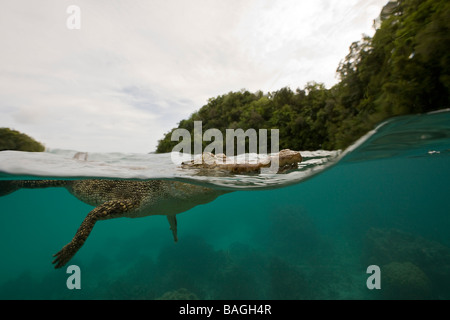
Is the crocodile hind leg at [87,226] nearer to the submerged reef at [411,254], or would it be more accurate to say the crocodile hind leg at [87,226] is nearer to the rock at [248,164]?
the rock at [248,164]

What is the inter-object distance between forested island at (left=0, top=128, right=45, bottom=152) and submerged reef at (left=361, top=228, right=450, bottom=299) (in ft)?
54.9

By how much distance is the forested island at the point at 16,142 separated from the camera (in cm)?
437

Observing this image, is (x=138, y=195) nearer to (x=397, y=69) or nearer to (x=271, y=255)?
(x=397, y=69)

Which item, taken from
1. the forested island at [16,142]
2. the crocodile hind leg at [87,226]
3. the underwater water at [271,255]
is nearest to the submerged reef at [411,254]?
the underwater water at [271,255]

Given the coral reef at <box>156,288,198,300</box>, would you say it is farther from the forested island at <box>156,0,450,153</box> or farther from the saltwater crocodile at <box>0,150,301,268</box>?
the forested island at <box>156,0,450,153</box>

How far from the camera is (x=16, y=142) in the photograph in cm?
475

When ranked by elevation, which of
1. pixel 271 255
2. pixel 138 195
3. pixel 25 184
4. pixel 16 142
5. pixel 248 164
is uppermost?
pixel 16 142

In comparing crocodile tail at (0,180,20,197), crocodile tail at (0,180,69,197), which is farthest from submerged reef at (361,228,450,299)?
crocodile tail at (0,180,20,197)

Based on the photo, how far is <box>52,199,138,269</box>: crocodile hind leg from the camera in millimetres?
3789

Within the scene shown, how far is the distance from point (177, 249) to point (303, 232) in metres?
11.0

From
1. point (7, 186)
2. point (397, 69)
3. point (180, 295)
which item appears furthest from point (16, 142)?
point (180, 295)

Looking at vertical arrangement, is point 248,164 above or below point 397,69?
below

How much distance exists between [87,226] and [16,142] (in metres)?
3.06

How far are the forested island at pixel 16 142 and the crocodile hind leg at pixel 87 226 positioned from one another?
8.90ft
